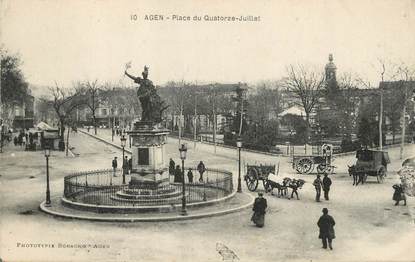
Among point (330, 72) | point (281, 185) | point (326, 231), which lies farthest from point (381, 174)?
point (330, 72)

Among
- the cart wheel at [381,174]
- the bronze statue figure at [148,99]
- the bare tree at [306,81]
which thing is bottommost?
the cart wheel at [381,174]

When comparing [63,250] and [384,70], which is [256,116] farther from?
[63,250]

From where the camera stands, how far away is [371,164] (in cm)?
2605

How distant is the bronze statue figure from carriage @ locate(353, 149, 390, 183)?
1194 centimetres

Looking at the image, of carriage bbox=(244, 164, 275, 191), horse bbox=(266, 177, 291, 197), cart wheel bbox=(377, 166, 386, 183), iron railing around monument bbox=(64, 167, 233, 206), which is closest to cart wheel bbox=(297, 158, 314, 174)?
cart wheel bbox=(377, 166, 386, 183)

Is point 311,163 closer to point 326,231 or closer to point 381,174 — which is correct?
point 381,174

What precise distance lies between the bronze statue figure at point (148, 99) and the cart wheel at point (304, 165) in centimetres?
1303

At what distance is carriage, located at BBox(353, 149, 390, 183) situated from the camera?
25.9 m

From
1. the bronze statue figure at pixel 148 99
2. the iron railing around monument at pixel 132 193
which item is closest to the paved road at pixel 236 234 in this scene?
the iron railing around monument at pixel 132 193

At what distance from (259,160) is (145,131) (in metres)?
18.8

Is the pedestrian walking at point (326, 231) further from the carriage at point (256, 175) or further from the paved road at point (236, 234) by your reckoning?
the carriage at point (256, 175)

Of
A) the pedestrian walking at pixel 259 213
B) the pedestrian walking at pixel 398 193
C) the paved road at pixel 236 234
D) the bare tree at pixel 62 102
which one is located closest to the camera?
the paved road at pixel 236 234

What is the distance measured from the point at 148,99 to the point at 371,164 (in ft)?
42.9

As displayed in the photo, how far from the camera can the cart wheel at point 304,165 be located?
3039cm
